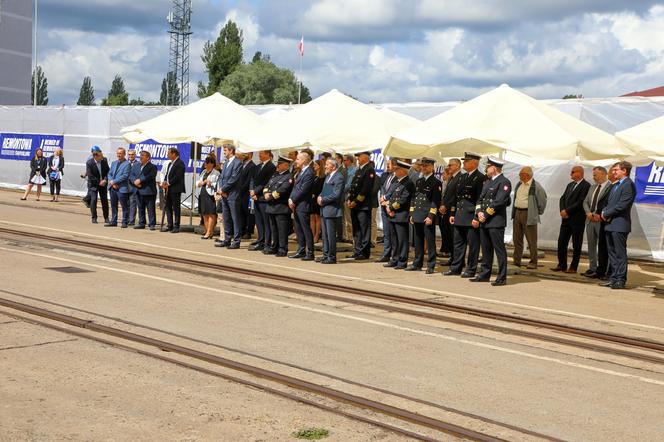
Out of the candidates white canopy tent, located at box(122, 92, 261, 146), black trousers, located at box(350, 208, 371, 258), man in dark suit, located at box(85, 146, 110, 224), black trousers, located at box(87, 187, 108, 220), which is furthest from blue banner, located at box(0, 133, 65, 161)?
black trousers, located at box(350, 208, 371, 258)

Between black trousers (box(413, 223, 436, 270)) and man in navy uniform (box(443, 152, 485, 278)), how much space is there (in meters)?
0.38

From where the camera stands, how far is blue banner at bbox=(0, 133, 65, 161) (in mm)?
31281

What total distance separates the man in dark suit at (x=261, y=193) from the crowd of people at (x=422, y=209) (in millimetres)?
19

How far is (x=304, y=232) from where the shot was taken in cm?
1505

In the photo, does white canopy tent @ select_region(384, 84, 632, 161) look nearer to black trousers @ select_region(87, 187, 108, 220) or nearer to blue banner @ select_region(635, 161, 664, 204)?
blue banner @ select_region(635, 161, 664, 204)

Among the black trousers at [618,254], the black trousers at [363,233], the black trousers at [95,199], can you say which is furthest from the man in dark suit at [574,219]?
the black trousers at [95,199]

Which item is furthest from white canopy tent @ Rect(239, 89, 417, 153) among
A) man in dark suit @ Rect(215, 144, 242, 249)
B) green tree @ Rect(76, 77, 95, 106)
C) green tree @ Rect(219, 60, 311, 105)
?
green tree @ Rect(76, 77, 95, 106)

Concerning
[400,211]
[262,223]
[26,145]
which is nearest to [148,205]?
[262,223]

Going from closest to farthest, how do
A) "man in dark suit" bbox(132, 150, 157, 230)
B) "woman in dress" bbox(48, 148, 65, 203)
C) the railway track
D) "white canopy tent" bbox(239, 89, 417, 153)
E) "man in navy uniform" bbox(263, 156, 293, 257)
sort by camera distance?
the railway track
"white canopy tent" bbox(239, 89, 417, 153)
"man in navy uniform" bbox(263, 156, 293, 257)
"man in dark suit" bbox(132, 150, 157, 230)
"woman in dress" bbox(48, 148, 65, 203)

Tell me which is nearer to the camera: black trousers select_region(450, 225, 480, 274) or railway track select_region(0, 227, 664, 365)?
railway track select_region(0, 227, 664, 365)

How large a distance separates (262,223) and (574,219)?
586 centimetres

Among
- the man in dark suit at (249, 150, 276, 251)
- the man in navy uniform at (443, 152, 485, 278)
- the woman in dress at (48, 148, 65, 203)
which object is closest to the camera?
the man in navy uniform at (443, 152, 485, 278)

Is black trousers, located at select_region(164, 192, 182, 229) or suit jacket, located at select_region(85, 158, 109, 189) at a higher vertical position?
suit jacket, located at select_region(85, 158, 109, 189)

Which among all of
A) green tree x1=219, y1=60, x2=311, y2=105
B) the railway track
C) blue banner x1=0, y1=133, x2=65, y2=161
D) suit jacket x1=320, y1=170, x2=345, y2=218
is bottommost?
the railway track
